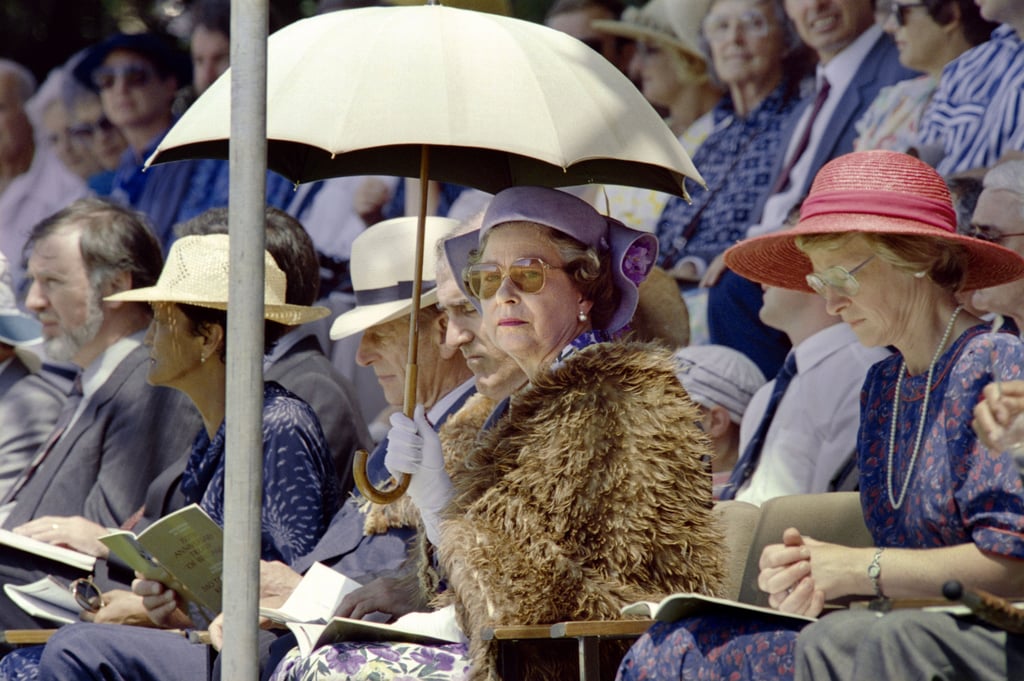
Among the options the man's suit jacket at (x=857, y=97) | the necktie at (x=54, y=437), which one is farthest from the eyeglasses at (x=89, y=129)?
the man's suit jacket at (x=857, y=97)

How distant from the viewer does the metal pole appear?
2.85 m

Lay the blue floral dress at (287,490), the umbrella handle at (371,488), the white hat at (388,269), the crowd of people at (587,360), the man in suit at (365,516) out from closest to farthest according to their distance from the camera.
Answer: the crowd of people at (587,360), the umbrella handle at (371,488), the man in suit at (365,516), the blue floral dress at (287,490), the white hat at (388,269)

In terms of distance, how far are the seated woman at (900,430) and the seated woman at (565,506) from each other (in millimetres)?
312

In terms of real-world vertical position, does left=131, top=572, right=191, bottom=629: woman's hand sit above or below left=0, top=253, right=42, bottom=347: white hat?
below

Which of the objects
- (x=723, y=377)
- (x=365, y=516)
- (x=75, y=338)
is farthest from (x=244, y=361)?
(x=75, y=338)

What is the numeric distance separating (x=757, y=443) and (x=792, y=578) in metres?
2.66

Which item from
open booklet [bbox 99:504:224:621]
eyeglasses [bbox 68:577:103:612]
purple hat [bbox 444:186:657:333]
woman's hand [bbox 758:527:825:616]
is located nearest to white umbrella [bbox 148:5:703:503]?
purple hat [bbox 444:186:657:333]

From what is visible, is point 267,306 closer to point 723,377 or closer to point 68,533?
point 68,533

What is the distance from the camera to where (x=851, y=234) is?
11.5ft

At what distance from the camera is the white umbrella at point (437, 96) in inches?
146

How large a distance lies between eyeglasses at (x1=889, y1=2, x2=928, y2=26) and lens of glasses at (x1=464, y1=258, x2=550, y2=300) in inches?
94.1

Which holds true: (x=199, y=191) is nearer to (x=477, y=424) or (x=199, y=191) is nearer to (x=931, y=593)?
(x=477, y=424)

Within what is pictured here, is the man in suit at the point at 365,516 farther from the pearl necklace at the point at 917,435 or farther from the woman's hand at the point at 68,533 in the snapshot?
the pearl necklace at the point at 917,435

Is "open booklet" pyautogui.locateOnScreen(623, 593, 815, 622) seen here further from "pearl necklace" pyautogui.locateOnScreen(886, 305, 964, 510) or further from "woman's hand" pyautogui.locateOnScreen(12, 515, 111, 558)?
"woman's hand" pyautogui.locateOnScreen(12, 515, 111, 558)
